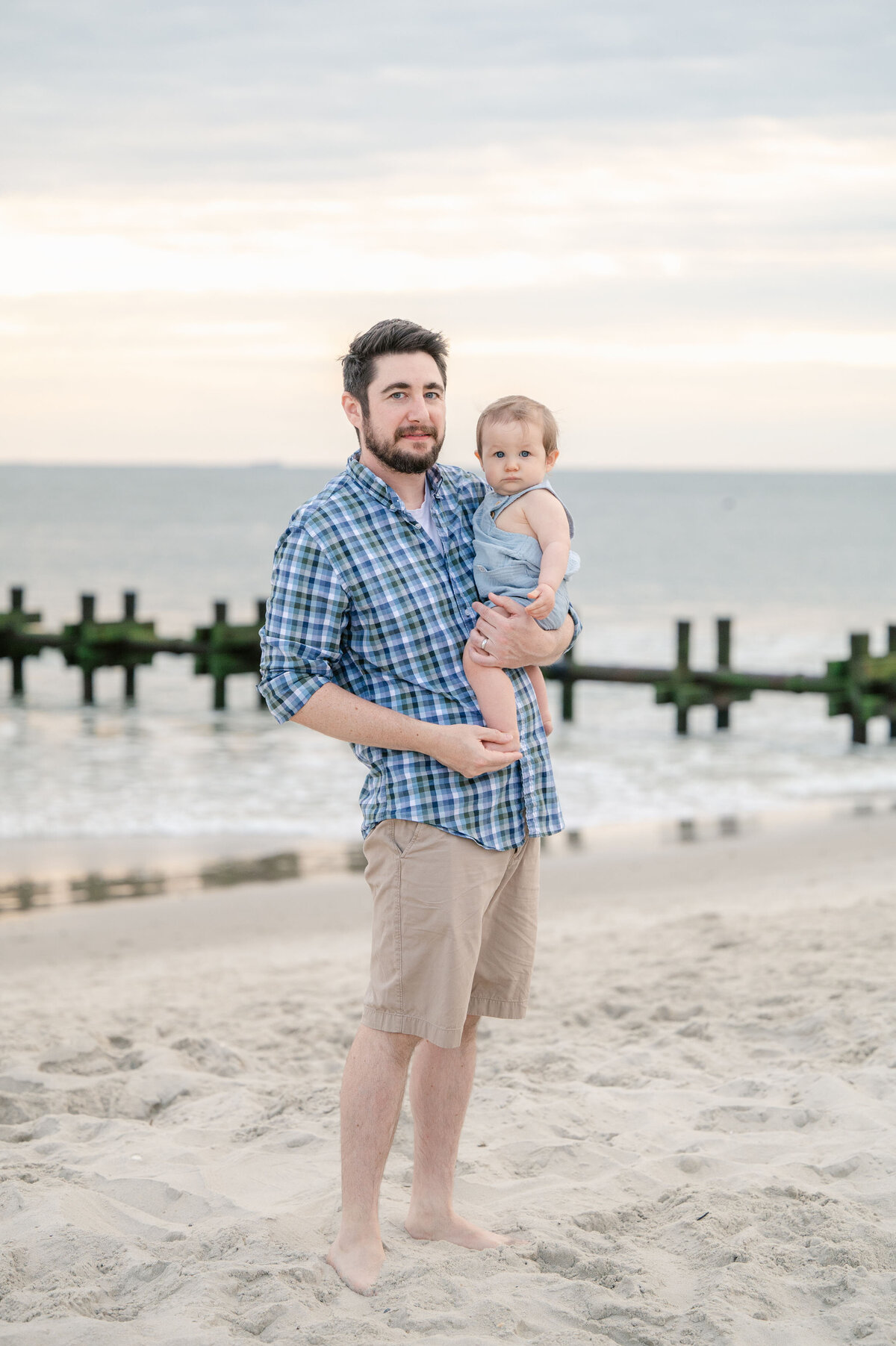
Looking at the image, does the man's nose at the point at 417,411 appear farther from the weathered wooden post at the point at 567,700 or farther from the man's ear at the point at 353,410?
the weathered wooden post at the point at 567,700

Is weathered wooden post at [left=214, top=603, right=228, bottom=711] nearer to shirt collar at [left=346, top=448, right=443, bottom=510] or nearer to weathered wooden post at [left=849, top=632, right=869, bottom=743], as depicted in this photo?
weathered wooden post at [left=849, top=632, right=869, bottom=743]

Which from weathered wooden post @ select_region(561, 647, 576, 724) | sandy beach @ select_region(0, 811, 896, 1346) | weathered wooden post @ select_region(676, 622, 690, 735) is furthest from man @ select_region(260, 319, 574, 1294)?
weathered wooden post @ select_region(561, 647, 576, 724)

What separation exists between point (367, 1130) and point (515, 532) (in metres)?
1.43

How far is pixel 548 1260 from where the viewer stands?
2984 mm

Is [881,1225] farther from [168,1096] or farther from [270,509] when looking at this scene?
[270,509]

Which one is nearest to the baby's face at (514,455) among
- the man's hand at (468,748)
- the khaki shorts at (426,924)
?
the man's hand at (468,748)

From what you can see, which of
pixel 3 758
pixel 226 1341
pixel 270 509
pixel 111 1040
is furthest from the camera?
pixel 270 509

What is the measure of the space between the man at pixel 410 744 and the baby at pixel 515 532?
5 cm

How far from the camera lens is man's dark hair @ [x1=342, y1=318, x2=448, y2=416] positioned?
2963 millimetres

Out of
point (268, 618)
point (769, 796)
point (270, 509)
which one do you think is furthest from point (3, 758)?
point (270, 509)

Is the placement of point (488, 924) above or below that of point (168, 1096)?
above

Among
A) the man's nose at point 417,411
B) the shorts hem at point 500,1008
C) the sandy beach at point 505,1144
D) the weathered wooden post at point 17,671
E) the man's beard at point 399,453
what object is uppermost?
the man's nose at point 417,411

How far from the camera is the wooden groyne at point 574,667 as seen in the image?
1325 cm

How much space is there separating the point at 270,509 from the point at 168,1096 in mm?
86040
